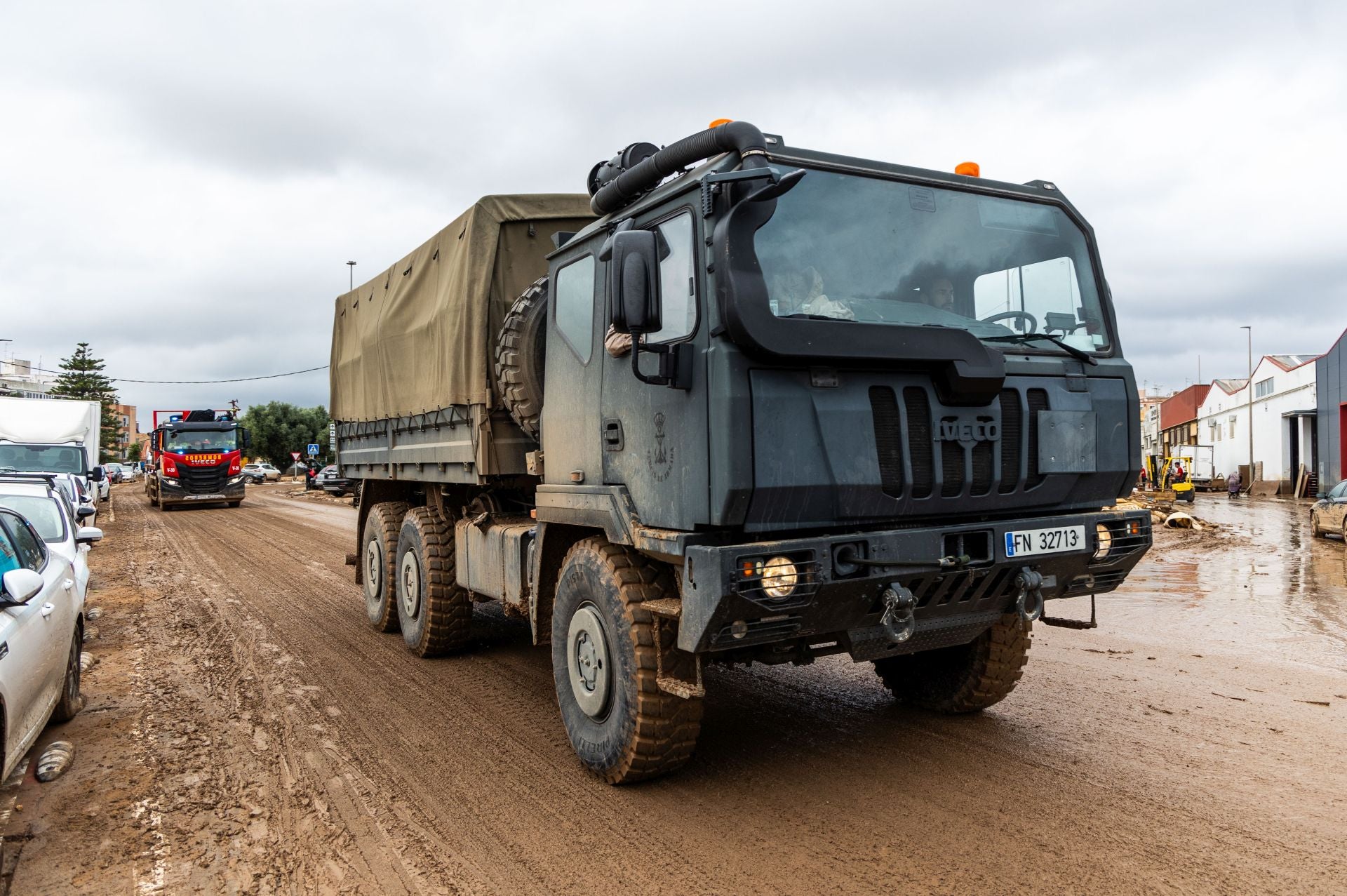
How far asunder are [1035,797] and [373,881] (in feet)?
9.61

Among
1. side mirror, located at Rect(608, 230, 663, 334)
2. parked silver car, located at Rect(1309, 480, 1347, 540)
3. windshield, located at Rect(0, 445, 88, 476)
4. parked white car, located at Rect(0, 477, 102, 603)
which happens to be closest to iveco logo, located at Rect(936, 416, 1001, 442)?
side mirror, located at Rect(608, 230, 663, 334)

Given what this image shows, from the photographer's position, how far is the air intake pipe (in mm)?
4082

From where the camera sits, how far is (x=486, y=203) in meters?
6.82

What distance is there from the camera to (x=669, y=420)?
165 inches

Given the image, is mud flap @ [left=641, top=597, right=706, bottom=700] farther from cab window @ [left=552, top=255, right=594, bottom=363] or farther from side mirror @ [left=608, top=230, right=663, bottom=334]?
cab window @ [left=552, top=255, right=594, bottom=363]

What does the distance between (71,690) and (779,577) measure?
4890 millimetres

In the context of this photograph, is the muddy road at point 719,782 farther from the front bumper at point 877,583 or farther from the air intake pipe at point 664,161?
the air intake pipe at point 664,161

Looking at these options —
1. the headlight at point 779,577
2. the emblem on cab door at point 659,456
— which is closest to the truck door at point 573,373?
the emblem on cab door at point 659,456

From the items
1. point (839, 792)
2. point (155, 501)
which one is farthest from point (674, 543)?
point (155, 501)

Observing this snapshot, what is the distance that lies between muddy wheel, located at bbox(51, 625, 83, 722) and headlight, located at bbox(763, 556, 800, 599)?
441 centimetres

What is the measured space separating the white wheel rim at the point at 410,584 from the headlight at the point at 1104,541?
532 centimetres

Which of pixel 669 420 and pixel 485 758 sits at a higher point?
pixel 669 420

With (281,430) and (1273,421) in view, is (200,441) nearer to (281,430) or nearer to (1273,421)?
(1273,421)

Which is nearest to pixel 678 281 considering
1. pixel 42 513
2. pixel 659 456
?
pixel 659 456
